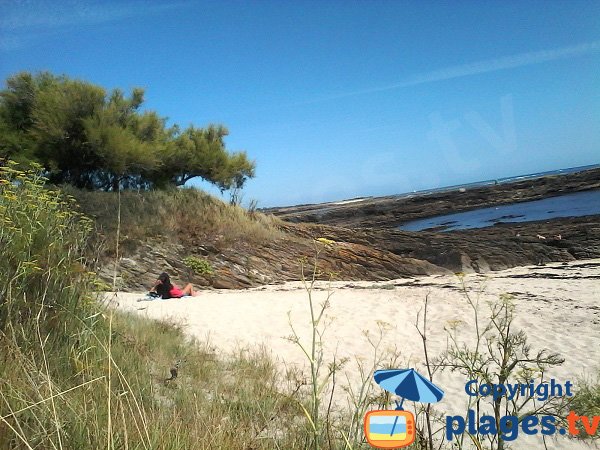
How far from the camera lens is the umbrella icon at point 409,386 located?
1.35 metres

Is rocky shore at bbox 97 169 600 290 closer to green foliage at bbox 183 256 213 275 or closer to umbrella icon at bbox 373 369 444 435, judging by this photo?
green foliage at bbox 183 256 213 275

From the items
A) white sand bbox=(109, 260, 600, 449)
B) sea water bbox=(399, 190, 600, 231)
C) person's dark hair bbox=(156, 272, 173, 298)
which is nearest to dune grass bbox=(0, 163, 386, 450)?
white sand bbox=(109, 260, 600, 449)

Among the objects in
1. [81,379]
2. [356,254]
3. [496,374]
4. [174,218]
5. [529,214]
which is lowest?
[81,379]

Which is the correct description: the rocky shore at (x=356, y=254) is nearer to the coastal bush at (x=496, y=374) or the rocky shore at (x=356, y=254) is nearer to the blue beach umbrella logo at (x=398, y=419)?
the coastal bush at (x=496, y=374)

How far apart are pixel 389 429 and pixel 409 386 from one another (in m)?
0.16

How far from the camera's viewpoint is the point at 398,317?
327 inches

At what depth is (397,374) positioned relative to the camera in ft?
5.14

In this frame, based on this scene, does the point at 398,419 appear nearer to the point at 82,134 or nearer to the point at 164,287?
the point at 164,287

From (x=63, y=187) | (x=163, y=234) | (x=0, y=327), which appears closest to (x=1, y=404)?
(x=0, y=327)

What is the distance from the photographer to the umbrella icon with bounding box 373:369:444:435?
1349mm

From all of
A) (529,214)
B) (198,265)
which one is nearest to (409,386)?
(198,265)

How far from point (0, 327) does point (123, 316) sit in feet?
10.6

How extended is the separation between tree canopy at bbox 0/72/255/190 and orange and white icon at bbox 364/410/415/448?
13.6 m

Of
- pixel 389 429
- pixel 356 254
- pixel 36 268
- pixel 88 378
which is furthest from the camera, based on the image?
pixel 356 254
